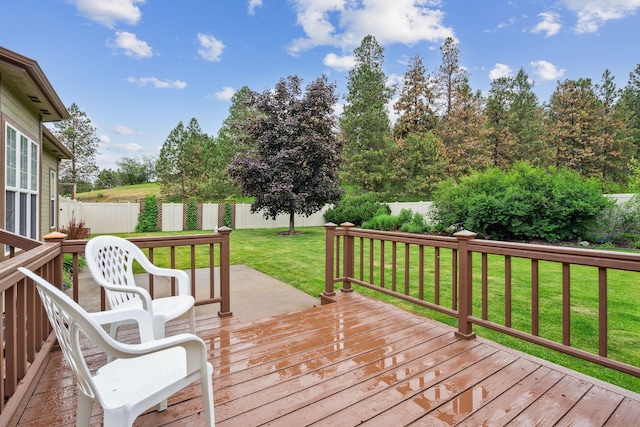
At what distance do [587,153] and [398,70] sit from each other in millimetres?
12666

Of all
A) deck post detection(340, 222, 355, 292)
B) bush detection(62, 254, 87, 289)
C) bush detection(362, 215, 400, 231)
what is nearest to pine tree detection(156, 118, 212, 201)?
bush detection(362, 215, 400, 231)

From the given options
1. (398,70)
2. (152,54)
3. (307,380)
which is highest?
(398,70)

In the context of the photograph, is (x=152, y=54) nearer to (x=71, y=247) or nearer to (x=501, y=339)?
(x=71, y=247)

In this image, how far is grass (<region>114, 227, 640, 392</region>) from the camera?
3105 millimetres

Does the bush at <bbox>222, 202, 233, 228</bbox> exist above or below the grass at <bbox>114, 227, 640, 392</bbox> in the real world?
above

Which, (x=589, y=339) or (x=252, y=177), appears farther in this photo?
(x=252, y=177)

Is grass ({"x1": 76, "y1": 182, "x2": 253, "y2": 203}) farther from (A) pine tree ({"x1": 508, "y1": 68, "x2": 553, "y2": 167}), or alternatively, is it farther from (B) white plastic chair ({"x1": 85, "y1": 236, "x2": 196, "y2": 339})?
(B) white plastic chair ({"x1": 85, "y1": 236, "x2": 196, "y2": 339})

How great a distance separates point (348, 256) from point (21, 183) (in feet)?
16.9

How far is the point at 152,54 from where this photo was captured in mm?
12898

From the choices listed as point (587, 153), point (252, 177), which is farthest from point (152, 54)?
point (587, 153)

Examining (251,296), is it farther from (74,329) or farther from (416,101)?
(416,101)

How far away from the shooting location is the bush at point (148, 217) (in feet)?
50.5

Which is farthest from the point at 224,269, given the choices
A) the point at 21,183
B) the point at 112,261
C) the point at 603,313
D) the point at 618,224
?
the point at 618,224

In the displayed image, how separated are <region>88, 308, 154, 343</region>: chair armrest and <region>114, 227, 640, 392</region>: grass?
3193 mm
